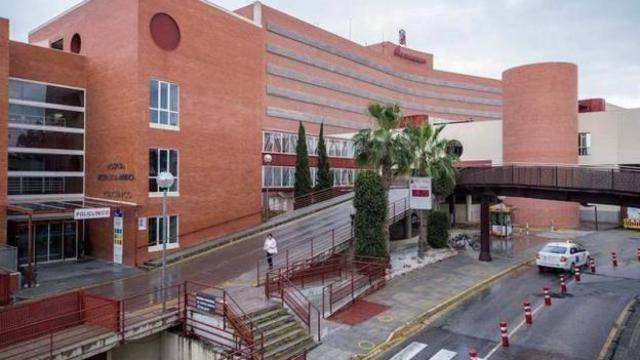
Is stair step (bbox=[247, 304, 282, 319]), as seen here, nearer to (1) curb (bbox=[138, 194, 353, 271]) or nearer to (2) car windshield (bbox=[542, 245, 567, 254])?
(1) curb (bbox=[138, 194, 353, 271])

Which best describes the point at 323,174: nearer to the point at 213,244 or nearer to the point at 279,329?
the point at 213,244

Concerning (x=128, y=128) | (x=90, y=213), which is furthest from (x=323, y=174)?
(x=90, y=213)

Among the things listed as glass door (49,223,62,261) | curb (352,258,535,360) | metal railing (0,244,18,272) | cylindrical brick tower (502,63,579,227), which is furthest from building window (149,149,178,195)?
cylindrical brick tower (502,63,579,227)

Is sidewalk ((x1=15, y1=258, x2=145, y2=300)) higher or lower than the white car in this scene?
lower

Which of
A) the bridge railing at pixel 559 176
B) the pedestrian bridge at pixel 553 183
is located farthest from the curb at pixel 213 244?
the bridge railing at pixel 559 176

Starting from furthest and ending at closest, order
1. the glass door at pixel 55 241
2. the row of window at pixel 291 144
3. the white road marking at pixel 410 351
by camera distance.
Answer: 1. the row of window at pixel 291 144
2. the glass door at pixel 55 241
3. the white road marking at pixel 410 351

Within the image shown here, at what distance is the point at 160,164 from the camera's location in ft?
87.8

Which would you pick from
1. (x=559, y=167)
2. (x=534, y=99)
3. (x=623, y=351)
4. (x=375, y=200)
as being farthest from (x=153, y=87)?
(x=534, y=99)

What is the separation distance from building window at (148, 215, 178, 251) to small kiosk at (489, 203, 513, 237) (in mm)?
26075

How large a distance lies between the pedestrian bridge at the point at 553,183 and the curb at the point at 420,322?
17.5ft

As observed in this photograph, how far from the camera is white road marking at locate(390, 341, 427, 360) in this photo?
46.5 ft

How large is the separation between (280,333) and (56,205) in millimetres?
16443

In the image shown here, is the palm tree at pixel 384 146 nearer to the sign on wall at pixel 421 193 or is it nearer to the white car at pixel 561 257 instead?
the sign on wall at pixel 421 193

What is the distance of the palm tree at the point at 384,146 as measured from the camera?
24.5 metres
